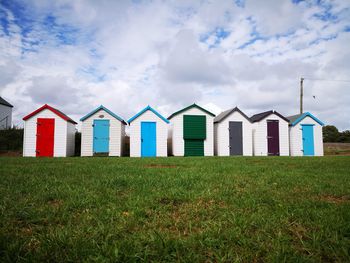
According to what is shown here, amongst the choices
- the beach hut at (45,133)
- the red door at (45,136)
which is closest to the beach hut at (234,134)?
the beach hut at (45,133)

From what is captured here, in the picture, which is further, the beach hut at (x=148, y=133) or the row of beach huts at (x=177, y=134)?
the beach hut at (x=148, y=133)

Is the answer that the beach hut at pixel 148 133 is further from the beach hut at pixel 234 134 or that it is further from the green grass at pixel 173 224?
the green grass at pixel 173 224

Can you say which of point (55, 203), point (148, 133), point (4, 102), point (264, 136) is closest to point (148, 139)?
point (148, 133)

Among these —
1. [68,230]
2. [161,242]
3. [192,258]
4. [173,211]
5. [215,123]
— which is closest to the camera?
[192,258]

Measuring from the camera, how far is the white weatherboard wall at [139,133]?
55.1 feet

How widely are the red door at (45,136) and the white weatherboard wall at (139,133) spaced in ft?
19.8

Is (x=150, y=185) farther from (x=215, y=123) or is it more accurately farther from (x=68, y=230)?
(x=215, y=123)

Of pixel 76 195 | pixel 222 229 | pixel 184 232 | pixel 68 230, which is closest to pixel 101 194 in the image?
pixel 76 195

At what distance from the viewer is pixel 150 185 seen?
4.13 meters

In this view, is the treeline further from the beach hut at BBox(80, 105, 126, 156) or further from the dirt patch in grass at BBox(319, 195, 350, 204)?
the dirt patch in grass at BBox(319, 195, 350, 204)

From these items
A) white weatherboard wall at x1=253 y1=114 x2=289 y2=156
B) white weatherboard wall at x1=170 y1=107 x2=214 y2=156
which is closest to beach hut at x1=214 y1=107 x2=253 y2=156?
white weatherboard wall at x1=253 y1=114 x2=289 y2=156

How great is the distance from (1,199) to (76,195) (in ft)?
3.37

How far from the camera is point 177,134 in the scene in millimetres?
17797

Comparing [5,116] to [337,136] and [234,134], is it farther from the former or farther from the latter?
[337,136]
